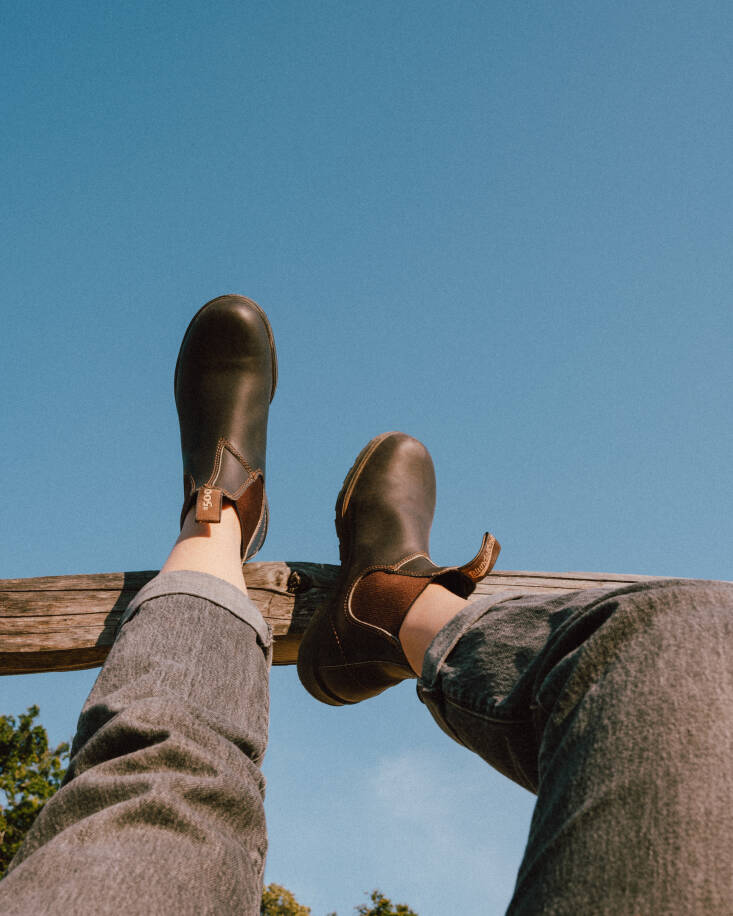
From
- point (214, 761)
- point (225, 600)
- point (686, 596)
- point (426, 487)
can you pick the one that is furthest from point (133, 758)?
point (426, 487)

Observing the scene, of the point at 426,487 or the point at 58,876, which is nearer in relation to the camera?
the point at 58,876

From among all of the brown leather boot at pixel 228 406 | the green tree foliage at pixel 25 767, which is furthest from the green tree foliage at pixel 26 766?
the brown leather boot at pixel 228 406

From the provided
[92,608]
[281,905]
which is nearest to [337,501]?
[92,608]

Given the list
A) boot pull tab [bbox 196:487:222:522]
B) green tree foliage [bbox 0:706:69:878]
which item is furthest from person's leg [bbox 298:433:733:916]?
green tree foliage [bbox 0:706:69:878]

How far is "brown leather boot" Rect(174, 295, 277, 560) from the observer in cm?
171

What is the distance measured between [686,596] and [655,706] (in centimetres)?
13

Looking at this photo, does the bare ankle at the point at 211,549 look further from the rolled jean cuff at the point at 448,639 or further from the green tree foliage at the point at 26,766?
the green tree foliage at the point at 26,766

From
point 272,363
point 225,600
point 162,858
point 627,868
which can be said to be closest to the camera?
point 627,868

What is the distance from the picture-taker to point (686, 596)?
59 cm

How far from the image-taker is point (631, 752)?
0.48 m

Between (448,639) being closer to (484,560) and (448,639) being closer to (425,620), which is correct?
(425,620)

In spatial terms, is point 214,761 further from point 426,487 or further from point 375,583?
point 426,487

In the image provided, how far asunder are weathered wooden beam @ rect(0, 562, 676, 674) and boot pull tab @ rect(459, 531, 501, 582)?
109 millimetres

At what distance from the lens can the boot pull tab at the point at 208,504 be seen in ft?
4.96
